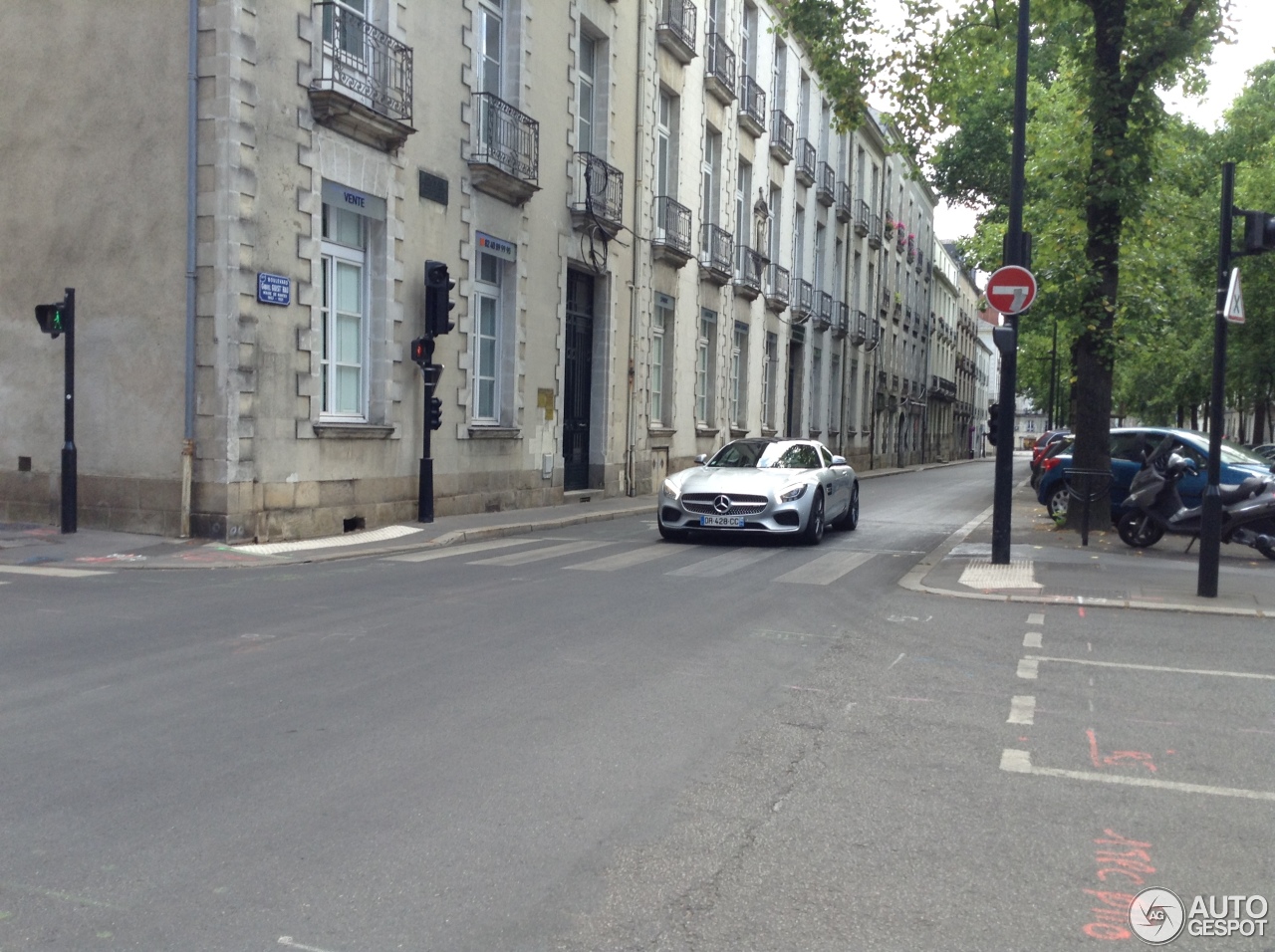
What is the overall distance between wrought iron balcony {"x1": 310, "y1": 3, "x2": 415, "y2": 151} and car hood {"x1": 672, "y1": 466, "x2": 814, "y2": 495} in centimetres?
575

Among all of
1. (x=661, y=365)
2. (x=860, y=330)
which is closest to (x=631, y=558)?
(x=661, y=365)

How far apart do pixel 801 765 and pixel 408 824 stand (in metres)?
1.68

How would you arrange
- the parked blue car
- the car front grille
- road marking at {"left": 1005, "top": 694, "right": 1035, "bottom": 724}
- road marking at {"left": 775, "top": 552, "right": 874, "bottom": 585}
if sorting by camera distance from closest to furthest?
1. road marking at {"left": 1005, "top": 694, "right": 1035, "bottom": 724}
2. road marking at {"left": 775, "top": 552, "right": 874, "bottom": 585}
3. the car front grille
4. the parked blue car

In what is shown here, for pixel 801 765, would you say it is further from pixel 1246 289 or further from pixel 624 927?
pixel 1246 289

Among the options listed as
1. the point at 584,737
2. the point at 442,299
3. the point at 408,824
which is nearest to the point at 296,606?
the point at 584,737

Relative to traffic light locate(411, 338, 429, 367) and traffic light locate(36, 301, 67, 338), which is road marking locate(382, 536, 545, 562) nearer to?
traffic light locate(411, 338, 429, 367)

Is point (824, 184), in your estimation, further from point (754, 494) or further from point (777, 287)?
point (754, 494)

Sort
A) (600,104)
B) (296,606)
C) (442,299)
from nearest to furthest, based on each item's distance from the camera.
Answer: (296,606), (442,299), (600,104)

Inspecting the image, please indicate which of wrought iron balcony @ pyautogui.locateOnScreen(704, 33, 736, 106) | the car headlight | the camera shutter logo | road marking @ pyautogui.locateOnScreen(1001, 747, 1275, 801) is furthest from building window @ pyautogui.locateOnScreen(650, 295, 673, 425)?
the camera shutter logo

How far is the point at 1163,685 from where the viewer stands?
659cm

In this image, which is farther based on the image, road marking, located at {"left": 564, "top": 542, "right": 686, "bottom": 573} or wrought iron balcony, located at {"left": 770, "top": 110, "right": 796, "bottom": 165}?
wrought iron balcony, located at {"left": 770, "top": 110, "right": 796, "bottom": 165}

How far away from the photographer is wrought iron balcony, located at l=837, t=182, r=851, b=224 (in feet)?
134

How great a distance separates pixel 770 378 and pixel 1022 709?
28.9 meters

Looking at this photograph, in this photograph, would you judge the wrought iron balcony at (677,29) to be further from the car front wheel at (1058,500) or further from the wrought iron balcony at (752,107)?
the car front wheel at (1058,500)
